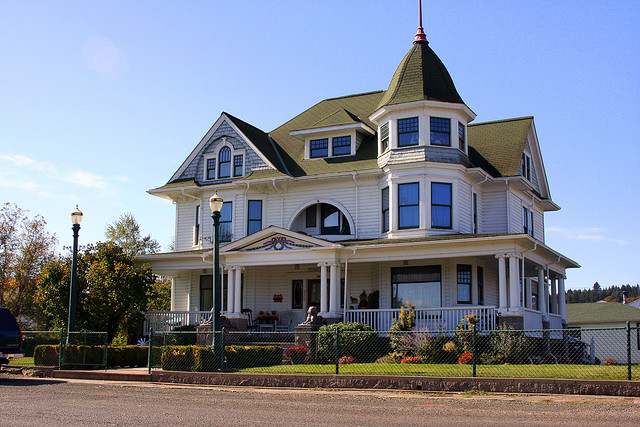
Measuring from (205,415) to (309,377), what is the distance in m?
5.33

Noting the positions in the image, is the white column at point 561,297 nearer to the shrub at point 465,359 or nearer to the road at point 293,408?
the shrub at point 465,359

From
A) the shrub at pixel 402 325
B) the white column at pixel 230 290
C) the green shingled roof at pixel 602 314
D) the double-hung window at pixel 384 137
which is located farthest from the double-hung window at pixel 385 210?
the green shingled roof at pixel 602 314

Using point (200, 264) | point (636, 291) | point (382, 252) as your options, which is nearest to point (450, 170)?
point (382, 252)

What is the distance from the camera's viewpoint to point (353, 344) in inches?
998

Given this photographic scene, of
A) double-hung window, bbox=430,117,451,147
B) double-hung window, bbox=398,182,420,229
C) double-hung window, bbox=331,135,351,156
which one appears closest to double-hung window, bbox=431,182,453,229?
double-hung window, bbox=398,182,420,229

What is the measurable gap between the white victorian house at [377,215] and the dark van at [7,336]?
9201 millimetres

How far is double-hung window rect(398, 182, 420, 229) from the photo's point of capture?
29219 millimetres

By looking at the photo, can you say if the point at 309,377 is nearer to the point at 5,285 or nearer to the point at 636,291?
the point at 5,285

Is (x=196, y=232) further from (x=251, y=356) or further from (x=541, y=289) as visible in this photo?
(x=541, y=289)

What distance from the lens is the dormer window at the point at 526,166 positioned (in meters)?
33.3

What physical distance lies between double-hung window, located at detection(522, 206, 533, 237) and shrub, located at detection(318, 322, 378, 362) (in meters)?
10.3

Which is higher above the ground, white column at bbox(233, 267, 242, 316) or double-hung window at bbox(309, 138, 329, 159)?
double-hung window at bbox(309, 138, 329, 159)

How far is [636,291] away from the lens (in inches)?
5738

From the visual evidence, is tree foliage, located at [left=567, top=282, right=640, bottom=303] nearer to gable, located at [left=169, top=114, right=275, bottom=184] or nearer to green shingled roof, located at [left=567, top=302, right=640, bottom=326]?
green shingled roof, located at [left=567, top=302, right=640, bottom=326]
